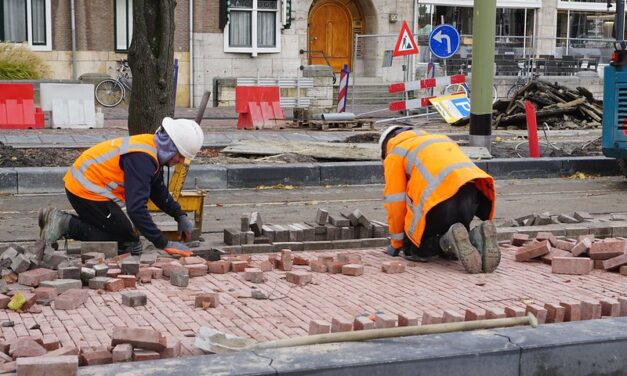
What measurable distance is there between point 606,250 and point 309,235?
8.16 ft

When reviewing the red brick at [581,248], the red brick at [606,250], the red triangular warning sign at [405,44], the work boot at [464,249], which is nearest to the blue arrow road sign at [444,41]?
the red triangular warning sign at [405,44]

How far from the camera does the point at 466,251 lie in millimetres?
7211

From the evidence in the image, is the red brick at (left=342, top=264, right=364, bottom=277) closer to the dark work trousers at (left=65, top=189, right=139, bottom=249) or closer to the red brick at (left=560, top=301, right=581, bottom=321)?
the dark work trousers at (left=65, top=189, right=139, bottom=249)

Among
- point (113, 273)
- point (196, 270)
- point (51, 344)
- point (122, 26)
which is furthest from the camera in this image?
point (122, 26)

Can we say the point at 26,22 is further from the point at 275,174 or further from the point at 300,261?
the point at 300,261

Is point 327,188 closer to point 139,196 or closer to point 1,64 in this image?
point 139,196

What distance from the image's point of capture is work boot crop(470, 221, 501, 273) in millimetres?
7219

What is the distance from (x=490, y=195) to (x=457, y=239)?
0.68m

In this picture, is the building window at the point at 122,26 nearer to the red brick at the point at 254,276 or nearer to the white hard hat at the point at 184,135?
the white hard hat at the point at 184,135

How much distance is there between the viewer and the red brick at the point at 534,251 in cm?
765

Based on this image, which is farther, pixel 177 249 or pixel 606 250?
pixel 177 249

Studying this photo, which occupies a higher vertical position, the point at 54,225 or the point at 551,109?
the point at 551,109

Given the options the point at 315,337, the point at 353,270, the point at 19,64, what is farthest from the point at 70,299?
the point at 19,64

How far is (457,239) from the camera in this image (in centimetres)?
719
